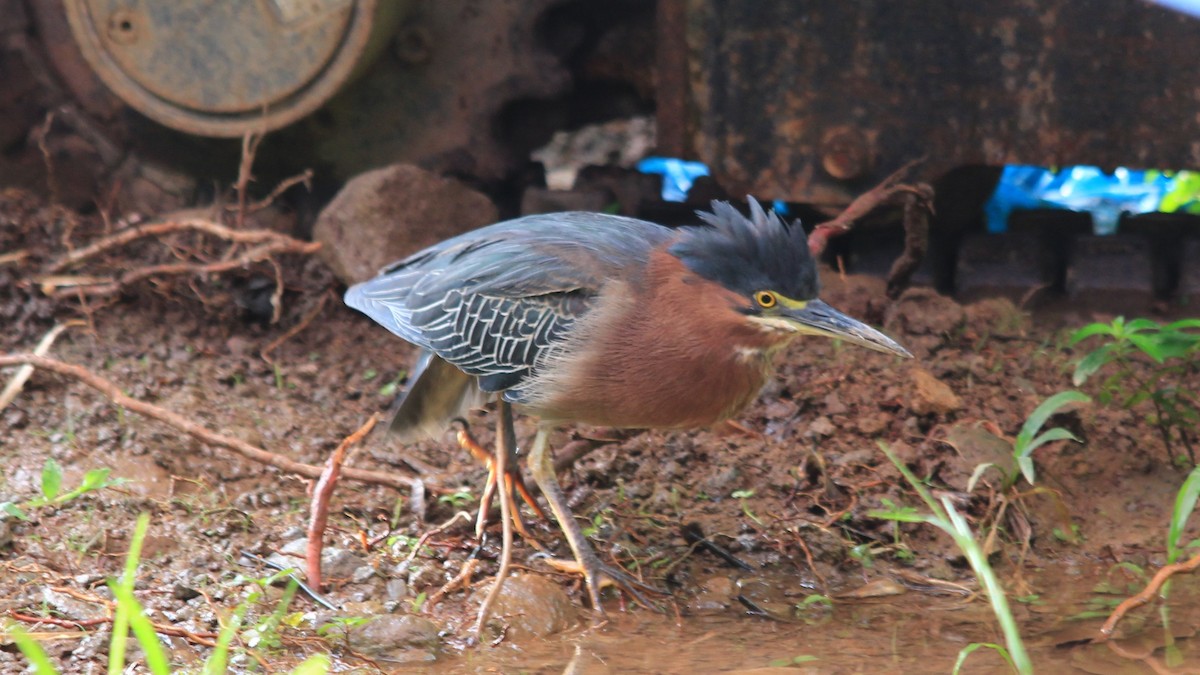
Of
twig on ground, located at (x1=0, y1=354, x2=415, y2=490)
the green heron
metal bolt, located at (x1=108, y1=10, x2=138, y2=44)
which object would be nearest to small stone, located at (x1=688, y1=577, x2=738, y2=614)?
the green heron

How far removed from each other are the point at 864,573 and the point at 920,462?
18.7 inches

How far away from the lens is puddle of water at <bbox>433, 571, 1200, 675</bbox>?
9.86ft

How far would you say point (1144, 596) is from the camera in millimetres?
3078

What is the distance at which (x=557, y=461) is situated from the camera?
154 inches

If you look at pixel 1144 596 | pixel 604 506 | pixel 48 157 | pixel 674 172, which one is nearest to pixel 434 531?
pixel 604 506

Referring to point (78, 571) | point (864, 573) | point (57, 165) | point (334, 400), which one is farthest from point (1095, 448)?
point (57, 165)

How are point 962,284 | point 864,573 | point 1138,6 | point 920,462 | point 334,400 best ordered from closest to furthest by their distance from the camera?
point 864,573
point 920,462
point 1138,6
point 334,400
point 962,284

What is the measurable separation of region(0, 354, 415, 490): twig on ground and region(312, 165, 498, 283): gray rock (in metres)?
1.06

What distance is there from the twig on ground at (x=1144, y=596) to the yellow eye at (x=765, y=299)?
1115mm

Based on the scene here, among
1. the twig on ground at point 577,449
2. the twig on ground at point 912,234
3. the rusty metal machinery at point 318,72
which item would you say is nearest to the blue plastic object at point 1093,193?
the twig on ground at point 912,234

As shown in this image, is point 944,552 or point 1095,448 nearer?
point 944,552

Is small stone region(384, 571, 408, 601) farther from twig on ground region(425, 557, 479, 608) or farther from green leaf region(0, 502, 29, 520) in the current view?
green leaf region(0, 502, 29, 520)

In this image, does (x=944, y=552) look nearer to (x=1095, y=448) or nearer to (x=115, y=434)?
(x=1095, y=448)

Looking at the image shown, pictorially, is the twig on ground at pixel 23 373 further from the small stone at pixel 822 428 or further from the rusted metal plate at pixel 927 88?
the small stone at pixel 822 428
